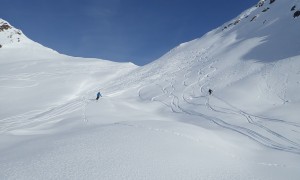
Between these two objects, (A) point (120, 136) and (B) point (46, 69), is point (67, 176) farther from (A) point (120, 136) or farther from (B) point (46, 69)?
(B) point (46, 69)

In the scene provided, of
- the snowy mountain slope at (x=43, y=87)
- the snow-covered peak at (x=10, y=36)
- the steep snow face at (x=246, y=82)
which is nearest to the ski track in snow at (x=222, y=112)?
the steep snow face at (x=246, y=82)

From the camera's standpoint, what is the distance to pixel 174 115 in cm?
1917

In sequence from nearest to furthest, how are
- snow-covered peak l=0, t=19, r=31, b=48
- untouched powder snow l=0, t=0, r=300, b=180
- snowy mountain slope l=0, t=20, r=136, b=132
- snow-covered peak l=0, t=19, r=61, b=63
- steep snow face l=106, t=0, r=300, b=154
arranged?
untouched powder snow l=0, t=0, r=300, b=180, steep snow face l=106, t=0, r=300, b=154, snowy mountain slope l=0, t=20, r=136, b=132, snow-covered peak l=0, t=19, r=61, b=63, snow-covered peak l=0, t=19, r=31, b=48

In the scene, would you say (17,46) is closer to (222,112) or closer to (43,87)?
(43,87)

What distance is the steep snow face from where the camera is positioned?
15.4m

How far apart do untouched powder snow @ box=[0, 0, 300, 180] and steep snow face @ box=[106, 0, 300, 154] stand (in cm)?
8

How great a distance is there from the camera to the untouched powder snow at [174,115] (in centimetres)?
801

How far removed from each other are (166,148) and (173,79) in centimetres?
2173

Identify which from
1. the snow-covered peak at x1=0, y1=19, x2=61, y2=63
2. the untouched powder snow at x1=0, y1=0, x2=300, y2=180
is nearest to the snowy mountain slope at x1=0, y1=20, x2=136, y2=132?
the untouched powder snow at x1=0, y1=0, x2=300, y2=180

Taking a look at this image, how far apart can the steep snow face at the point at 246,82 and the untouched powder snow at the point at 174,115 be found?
84 mm

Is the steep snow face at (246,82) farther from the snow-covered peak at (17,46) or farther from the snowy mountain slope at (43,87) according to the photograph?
the snow-covered peak at (17,46)

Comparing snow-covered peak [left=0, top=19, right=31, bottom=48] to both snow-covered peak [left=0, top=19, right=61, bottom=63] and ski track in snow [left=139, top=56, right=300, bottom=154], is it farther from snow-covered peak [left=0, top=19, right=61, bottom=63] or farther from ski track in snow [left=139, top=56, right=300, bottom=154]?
ski track in snow [left=139, top=56, right=300, bottom=154]

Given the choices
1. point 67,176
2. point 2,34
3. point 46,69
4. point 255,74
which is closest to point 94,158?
point 67,176

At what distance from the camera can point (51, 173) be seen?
22.5 ft
